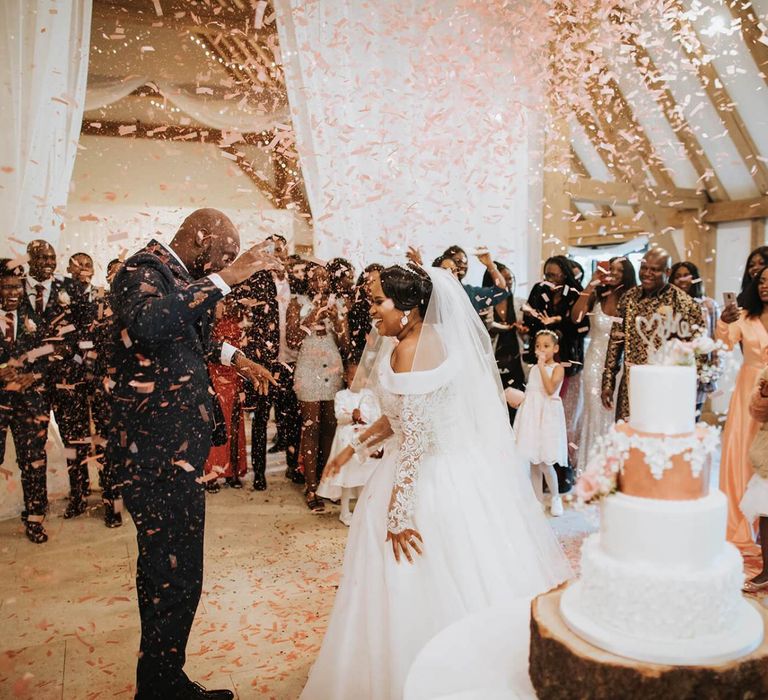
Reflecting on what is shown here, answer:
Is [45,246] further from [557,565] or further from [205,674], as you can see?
[557,565]

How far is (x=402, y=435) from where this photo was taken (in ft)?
7.00

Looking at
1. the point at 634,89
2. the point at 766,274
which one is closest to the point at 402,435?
the point at 766,274

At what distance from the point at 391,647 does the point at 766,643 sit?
1.05m

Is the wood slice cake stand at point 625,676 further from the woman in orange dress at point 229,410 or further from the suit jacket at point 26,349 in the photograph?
the woman in orange dress at point 229,410

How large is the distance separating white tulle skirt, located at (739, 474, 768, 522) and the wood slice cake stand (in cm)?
203

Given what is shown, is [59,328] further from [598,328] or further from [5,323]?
[598,328]

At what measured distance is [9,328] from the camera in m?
3.64

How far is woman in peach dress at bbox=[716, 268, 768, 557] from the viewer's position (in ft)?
11.6

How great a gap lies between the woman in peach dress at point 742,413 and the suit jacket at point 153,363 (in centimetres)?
285

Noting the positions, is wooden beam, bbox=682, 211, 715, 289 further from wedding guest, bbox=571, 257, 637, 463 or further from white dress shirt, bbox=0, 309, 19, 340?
white dress shirt, bbox=0, 309, 19, 340

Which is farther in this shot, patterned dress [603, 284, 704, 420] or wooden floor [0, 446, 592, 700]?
patterned dress [603, 284, 704, 420]

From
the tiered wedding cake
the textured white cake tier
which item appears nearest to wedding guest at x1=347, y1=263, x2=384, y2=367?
the tiered wedding cake

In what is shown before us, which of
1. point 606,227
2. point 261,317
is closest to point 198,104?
point 261,317

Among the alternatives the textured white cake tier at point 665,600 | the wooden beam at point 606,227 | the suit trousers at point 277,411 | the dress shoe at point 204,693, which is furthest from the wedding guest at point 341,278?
the wooden beam at point 606,227
